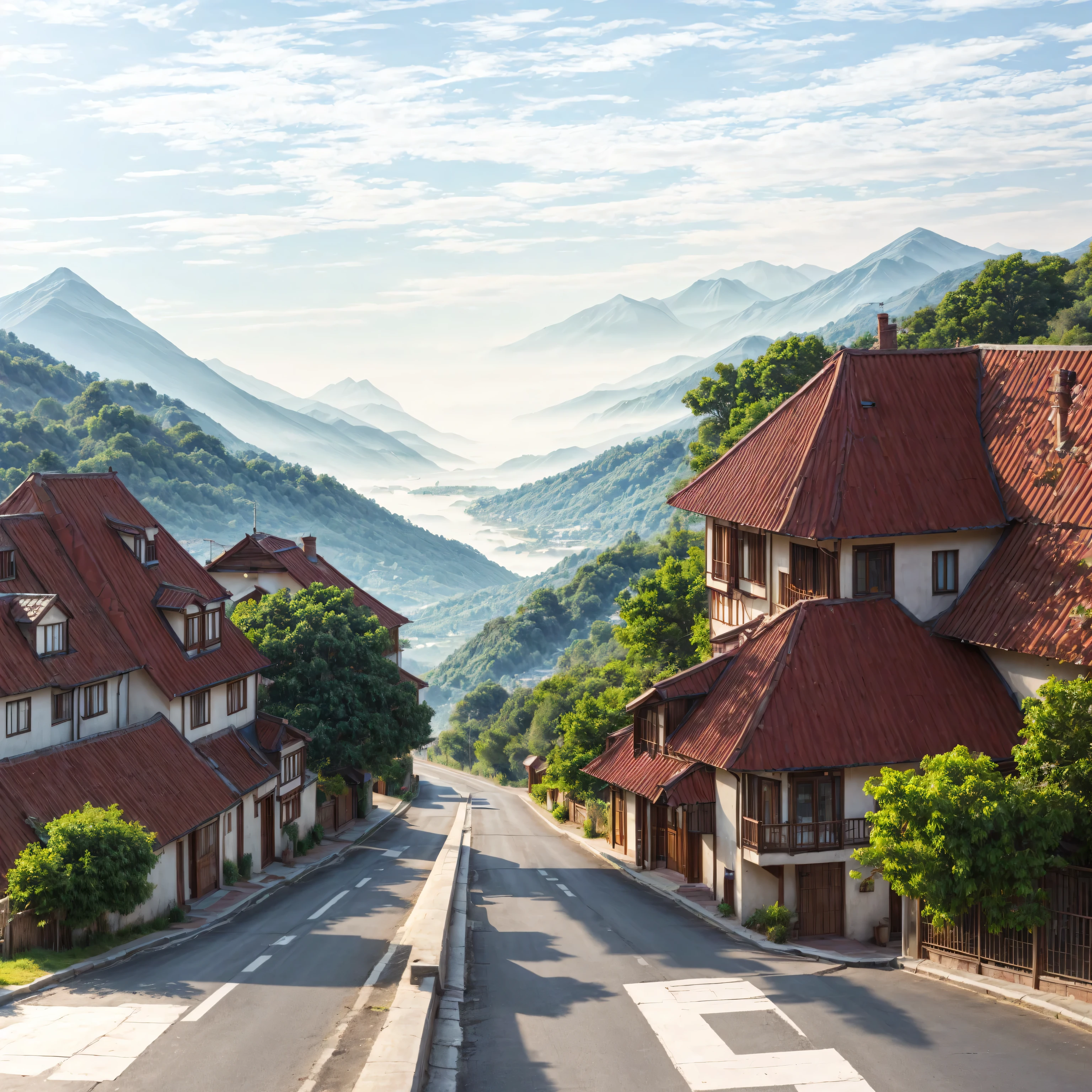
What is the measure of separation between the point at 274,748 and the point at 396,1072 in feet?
104

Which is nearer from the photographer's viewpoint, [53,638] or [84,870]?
[84,870]

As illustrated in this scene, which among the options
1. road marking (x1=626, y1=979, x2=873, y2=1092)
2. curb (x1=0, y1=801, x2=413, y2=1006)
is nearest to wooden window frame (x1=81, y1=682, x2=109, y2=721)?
curb (x1=0, y1=801, x2=413, y2=1006)

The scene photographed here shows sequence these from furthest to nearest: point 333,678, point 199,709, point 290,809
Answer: point 333,678
point 290,809
point 199,709

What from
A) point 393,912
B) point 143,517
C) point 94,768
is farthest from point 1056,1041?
point 143,517

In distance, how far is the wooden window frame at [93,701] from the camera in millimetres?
34344

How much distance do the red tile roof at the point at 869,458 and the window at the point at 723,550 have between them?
4.32 feet

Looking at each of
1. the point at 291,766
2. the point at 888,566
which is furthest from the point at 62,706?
the point at 888,566

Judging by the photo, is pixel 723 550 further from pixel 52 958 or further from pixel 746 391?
pixel 746 391

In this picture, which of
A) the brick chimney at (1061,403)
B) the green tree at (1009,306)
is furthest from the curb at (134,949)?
the green tree at (1009,306)

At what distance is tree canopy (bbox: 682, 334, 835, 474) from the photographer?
7488 centimetres

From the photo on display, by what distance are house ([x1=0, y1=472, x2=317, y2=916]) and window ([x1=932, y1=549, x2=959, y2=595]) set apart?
2337 centimetres

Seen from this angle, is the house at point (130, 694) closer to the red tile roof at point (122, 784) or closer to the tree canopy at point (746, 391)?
the red tile roof at point (122, 784)

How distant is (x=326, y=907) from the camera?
33.0 meters

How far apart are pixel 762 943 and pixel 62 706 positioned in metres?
20.9
